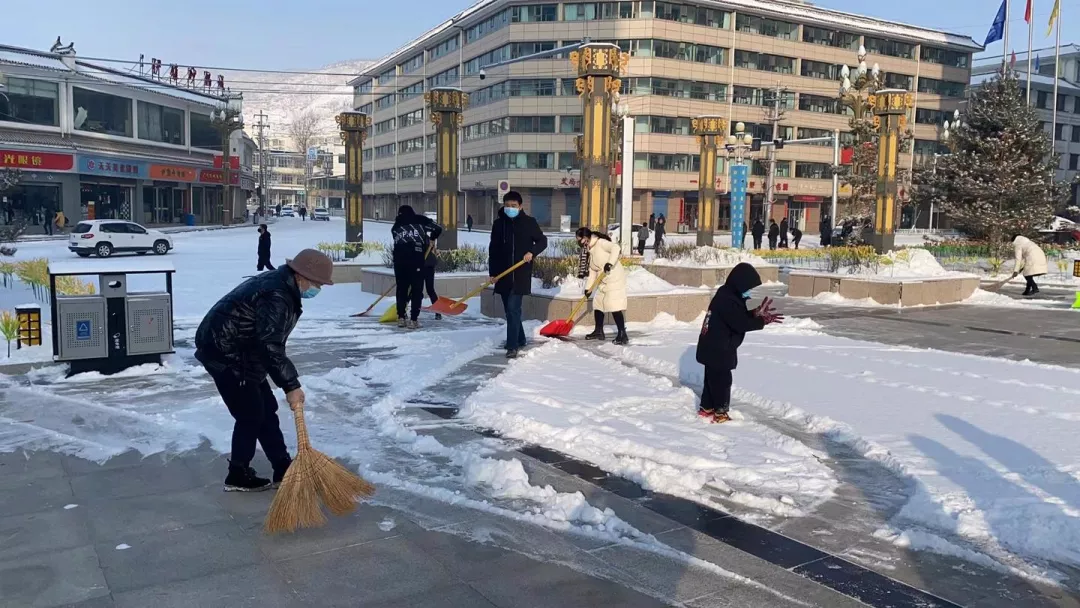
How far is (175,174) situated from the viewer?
173 ft

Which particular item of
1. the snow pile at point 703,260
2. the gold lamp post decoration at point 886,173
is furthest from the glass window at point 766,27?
the snow pile at point 703,260

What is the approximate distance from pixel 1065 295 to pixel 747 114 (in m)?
49.6

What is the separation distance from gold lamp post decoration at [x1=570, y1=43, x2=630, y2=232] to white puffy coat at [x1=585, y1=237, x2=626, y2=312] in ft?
19.6

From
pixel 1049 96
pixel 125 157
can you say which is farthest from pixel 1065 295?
pixel 1049 96

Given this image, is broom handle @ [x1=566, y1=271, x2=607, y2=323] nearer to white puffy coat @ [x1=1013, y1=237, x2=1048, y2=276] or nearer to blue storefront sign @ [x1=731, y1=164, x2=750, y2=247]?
white puffy coat @ [x1=1013, y1=237, x2=1048, y2=276]

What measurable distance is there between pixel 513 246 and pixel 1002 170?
66.9 ft

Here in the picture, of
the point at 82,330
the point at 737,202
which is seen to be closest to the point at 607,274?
the point at 82,330

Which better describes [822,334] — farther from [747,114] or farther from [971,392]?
[747,114]

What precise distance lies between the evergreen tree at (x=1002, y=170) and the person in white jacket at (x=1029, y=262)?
20.2ft

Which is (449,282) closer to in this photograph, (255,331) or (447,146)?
(447,146)

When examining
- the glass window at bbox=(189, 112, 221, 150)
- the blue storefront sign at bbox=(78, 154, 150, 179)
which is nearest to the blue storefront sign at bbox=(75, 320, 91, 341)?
the blue storefront sign at bbox=(78, 154, 150, 179)

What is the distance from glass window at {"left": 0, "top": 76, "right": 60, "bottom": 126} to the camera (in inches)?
1668

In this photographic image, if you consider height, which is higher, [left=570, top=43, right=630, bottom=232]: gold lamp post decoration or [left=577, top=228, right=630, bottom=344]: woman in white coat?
[left=570, top=43, right=630, bottom=232]: gold lamp post decoration

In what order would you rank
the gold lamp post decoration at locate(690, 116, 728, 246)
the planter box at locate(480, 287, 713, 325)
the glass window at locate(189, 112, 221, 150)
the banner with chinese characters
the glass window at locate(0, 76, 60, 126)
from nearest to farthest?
the planter box at locate(480, 287, 713, 325), the gold lamp post decoration at locate(690, 116, 728, 246), the banner with chinese characters, the glass window at locate(0, 76, 60, 126), the glass window at locate(189, 112, 221, 150)
